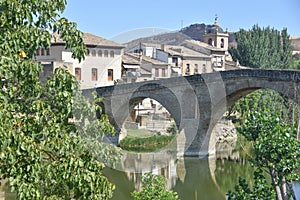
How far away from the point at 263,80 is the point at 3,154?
14.3 meters

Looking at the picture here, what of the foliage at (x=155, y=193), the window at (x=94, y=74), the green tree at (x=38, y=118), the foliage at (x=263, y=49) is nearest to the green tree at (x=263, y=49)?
the foliage at (x=263, y=49)

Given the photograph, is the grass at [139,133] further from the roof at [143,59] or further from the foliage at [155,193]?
the foliage at [155,193]

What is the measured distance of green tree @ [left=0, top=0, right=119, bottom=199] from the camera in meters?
3.51

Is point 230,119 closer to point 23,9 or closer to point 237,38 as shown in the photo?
point 237,38

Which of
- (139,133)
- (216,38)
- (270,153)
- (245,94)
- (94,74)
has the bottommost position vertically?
(139,133)

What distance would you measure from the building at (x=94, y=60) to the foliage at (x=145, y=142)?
497 cm

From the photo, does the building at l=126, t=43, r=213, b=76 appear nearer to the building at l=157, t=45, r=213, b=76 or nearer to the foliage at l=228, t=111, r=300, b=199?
the building at l=157, t=45, r=213, b=76

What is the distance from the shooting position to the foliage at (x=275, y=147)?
4.67 m

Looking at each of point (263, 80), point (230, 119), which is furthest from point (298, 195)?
point (230, 119)

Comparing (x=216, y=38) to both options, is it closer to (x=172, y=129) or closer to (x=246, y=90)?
(x=172, y=129)

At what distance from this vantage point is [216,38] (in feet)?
124

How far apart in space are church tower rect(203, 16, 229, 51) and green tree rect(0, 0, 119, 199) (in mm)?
34430

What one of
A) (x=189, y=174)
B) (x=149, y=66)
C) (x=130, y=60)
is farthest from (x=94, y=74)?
(x=189, y=174)

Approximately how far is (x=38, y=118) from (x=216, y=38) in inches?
1375
